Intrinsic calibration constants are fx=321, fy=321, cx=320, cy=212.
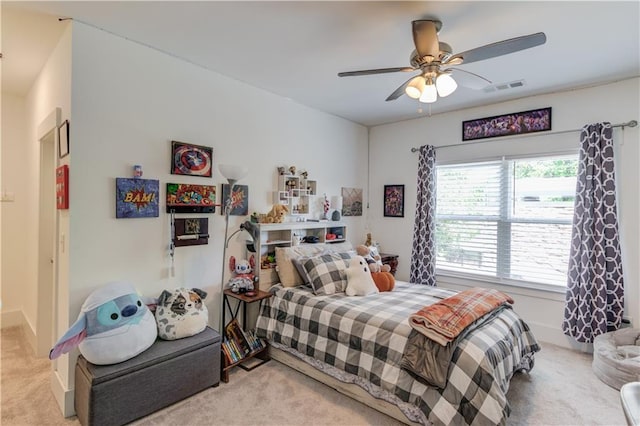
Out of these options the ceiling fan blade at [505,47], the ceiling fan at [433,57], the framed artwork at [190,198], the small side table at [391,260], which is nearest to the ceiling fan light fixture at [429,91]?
the ceiling fan at [433,57]

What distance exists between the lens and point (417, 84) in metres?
2.08

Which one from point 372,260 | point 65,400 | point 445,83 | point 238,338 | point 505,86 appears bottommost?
point 65,400

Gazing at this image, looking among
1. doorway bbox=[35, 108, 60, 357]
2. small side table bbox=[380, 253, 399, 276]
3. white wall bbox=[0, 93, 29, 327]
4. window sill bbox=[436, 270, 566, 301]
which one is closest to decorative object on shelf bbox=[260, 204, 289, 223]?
small side table bbox=[380, 253, 399, 276]

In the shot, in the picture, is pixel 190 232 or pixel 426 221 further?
pixel 426 221

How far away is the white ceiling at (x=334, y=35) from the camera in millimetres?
2012

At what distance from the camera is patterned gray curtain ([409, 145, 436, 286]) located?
416 centimetres

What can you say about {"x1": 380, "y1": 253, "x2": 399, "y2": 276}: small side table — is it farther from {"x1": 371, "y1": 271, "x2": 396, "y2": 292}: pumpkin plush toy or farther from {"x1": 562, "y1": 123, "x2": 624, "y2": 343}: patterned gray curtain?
{"x1": 562, "y1": 123, "x2": 624, "y2": 343}: patterned gray curtain

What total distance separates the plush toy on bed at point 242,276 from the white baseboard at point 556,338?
10.1 feet

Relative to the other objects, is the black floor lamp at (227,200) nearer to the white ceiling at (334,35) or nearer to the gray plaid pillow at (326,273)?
the gray plaid pillow at (326,273)

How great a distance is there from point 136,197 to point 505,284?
3897 mm

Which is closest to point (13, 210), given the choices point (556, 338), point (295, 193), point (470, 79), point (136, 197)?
point (136, 197)

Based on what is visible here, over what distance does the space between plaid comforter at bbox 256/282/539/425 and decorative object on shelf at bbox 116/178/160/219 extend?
Result: 1314 mm

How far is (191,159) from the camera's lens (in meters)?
2.79

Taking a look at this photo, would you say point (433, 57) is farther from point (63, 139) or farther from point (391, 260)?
point (391, 260)
